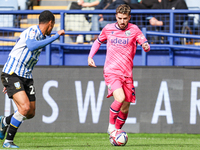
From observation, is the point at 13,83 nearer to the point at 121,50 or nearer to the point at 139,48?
the point at 121,50

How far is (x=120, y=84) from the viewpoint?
6.41 m

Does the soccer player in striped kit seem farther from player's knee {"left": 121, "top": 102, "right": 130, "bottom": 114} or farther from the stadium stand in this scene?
the stadium stand

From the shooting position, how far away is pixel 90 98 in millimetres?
9164

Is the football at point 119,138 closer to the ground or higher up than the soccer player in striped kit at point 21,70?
closer to the ground

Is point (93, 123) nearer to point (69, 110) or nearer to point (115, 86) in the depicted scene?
point (69, 110)

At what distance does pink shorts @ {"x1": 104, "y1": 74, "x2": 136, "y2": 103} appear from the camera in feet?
21.0

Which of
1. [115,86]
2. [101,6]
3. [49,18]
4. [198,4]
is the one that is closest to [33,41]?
[49,18]

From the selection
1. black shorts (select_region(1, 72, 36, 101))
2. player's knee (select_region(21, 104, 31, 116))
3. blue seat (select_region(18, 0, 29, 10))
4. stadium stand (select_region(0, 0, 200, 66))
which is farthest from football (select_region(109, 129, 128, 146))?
blue seat (select_region(18, 0, 29, 10))

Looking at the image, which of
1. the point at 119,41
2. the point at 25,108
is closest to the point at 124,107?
the point at 119,41

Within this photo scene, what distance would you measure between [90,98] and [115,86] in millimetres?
2863

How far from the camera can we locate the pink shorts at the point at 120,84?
21.0ft

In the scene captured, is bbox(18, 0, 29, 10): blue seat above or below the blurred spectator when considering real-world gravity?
below

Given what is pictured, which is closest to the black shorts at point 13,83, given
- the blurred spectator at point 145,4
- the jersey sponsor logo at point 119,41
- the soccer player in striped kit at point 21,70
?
the soccer player in striped kit at point 21,70

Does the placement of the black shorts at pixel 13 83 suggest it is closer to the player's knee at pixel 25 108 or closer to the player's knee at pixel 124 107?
the player's knee at pixel 25 108
